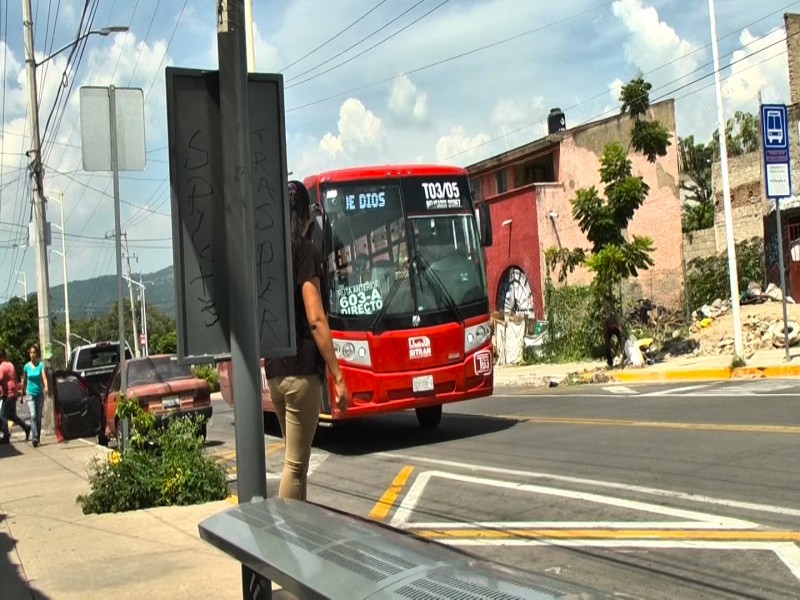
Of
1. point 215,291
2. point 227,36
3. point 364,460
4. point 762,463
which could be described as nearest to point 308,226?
point 215,291

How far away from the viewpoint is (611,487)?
7258 millimetres

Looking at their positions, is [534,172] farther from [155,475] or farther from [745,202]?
[155,475]

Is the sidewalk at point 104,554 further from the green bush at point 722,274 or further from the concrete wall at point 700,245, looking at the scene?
the concrete wall at point 700,245

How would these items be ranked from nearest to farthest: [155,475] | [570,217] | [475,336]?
[155,475]
[475,336]
[570,217]

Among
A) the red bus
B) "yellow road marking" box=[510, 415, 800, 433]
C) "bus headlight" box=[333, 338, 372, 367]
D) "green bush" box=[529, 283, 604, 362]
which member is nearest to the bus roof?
the red bus

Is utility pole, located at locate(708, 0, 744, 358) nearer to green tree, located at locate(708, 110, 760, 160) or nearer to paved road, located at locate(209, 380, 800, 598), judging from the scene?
paved road, located at locate(209, 380, 800, 598)

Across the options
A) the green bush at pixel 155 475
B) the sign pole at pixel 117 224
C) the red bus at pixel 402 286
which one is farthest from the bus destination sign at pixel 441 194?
the green bush at pixel 155 475

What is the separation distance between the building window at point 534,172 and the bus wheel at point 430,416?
75.3 feet

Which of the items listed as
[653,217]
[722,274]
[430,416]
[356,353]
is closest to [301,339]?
[356,353]

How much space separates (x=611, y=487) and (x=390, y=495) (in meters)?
2.11

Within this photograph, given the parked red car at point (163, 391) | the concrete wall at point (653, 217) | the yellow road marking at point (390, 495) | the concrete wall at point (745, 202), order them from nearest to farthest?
the yellow road marking at point (390, 495) → the parked red car at point (163, 391) → the concrete wall at point (745, 202) → the concrete wall at point (653, 217)

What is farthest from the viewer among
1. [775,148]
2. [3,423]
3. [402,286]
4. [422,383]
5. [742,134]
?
[742,134]

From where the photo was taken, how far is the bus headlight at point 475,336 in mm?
11328

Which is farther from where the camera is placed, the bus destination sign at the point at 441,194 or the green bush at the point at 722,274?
the green bush at the point at 722,274
